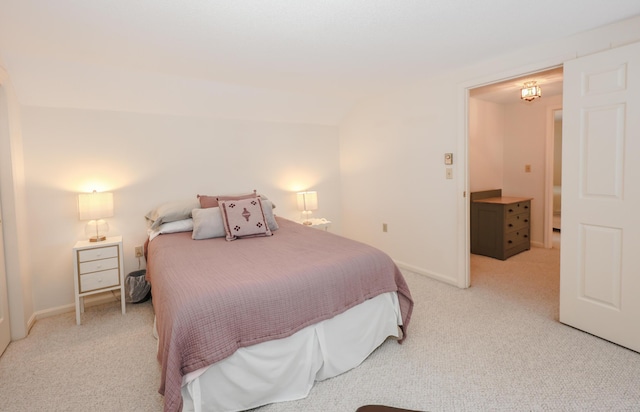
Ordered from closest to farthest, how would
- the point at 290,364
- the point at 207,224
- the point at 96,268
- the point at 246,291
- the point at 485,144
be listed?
the point at 246,291 < the point at 290,364 < the point at 96,268 < the point at 207,224 < the point at 485,144

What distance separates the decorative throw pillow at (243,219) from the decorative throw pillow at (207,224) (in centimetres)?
6

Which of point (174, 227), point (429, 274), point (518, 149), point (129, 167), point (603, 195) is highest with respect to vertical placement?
point (518, 149)

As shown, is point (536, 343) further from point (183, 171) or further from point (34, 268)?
point (34, 268)

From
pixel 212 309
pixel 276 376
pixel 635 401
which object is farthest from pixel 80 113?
pixel 635 401

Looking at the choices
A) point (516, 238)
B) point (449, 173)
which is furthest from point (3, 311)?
point (516, 238)

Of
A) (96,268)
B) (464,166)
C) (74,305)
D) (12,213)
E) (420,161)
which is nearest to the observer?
(12,213)

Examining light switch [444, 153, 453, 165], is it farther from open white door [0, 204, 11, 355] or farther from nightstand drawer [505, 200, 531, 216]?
open white door [0, 204, 11, 355]

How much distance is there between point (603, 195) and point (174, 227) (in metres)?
3.29

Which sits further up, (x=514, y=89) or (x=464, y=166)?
(x=514, y=89)

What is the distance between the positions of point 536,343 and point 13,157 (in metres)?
3.92

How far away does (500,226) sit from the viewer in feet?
13.3

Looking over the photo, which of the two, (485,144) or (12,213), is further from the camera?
(485,144)

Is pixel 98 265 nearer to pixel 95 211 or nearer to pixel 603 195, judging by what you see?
pixel 95 211

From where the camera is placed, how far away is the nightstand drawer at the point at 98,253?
263cm
